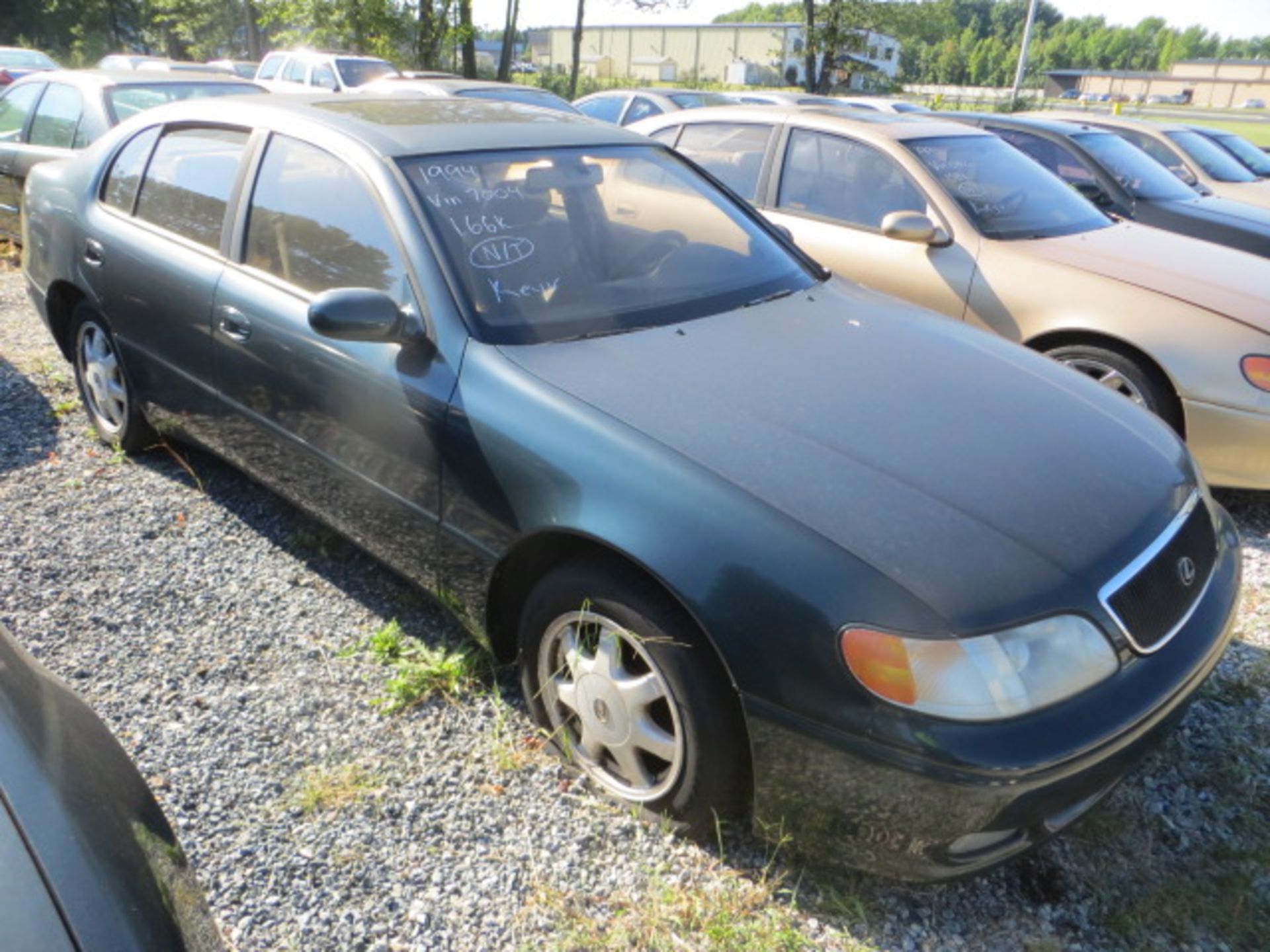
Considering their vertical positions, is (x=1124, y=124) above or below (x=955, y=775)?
above

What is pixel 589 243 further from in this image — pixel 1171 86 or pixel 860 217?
pixel 1171 86

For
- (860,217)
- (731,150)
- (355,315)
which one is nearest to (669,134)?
(731,150)

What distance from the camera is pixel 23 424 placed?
4.51 m

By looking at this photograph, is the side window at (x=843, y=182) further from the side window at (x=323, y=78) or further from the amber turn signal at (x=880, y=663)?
the side window at (x=323, y=78)

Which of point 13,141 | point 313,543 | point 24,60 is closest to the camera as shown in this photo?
point 313,543

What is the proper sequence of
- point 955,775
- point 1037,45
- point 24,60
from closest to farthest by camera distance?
point 955,775 < point 24,60 < point 1037,45

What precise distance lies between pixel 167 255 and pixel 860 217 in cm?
327

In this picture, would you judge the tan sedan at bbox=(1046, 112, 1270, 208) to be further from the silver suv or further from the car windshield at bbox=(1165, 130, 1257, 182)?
the silver suv

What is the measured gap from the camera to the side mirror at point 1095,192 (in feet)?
22.5

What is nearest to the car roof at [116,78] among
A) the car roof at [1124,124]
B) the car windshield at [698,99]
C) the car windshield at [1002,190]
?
the car windshield at [1002,190]

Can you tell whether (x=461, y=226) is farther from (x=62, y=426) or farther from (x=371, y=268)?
(x=62, y=426)

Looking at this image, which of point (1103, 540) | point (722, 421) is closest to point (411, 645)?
point (722, 421)

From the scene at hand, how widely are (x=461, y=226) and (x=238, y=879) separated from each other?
176 cm

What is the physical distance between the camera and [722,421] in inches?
88.4
